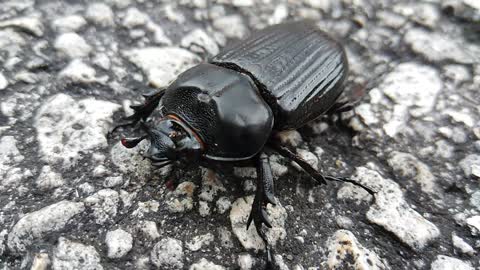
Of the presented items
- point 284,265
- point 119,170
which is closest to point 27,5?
point 119,170

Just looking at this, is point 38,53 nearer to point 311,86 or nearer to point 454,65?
point 311,86

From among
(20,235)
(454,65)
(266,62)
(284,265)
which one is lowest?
(284,265)

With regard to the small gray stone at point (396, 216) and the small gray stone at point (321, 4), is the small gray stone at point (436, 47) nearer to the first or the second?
the small gray stone at point (321, 4)

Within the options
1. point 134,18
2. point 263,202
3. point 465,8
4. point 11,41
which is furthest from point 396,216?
point 11,41

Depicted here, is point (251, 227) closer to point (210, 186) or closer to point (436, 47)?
point (210, 186)

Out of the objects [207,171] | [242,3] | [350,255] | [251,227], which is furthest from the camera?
[242,3]

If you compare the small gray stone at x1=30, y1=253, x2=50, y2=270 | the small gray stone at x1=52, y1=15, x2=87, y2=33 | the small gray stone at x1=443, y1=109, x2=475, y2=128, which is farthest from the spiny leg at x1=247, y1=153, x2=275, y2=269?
the small gray stone at x1=52, y1=15, x2=87, y2=33

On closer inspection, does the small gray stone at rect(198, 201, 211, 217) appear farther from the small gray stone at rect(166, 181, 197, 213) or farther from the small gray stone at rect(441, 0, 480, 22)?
the small gray stone at rect(441, 0, 480, 22)
